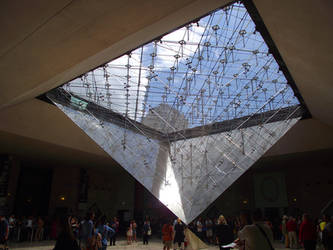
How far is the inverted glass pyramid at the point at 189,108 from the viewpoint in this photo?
8.98 metres

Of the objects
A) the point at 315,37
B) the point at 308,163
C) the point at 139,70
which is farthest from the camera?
the point at 308,163

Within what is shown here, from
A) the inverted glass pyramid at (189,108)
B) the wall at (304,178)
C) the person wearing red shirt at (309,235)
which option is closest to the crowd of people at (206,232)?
the person wearing red shirt at (309,235)

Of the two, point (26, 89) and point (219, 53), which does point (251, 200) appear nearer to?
point (219, 53)

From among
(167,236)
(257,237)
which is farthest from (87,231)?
(167,236)

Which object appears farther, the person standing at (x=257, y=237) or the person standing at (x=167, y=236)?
the person standing at (x=167, y=236)

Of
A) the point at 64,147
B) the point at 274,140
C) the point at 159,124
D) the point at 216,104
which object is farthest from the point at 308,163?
the point at 64,147

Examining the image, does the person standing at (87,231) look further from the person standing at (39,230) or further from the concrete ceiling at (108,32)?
the person standing at (39,230)

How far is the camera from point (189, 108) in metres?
12.8

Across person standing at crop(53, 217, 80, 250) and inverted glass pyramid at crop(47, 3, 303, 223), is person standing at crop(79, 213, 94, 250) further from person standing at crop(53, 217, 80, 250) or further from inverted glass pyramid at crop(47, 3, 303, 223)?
inverted glass pyramid at crop(47, 3, 303, 223)

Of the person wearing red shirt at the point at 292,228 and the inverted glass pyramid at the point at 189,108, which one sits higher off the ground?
the inverted glass pyramid at the point at 189,108

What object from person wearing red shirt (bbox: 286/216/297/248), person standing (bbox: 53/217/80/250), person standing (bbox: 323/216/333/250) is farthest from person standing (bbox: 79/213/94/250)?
person wearing red shirt (bbox: 286/216/297/248)

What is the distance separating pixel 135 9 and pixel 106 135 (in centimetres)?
800

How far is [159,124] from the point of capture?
1426cm

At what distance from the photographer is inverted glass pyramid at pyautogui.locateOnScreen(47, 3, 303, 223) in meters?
8.98
